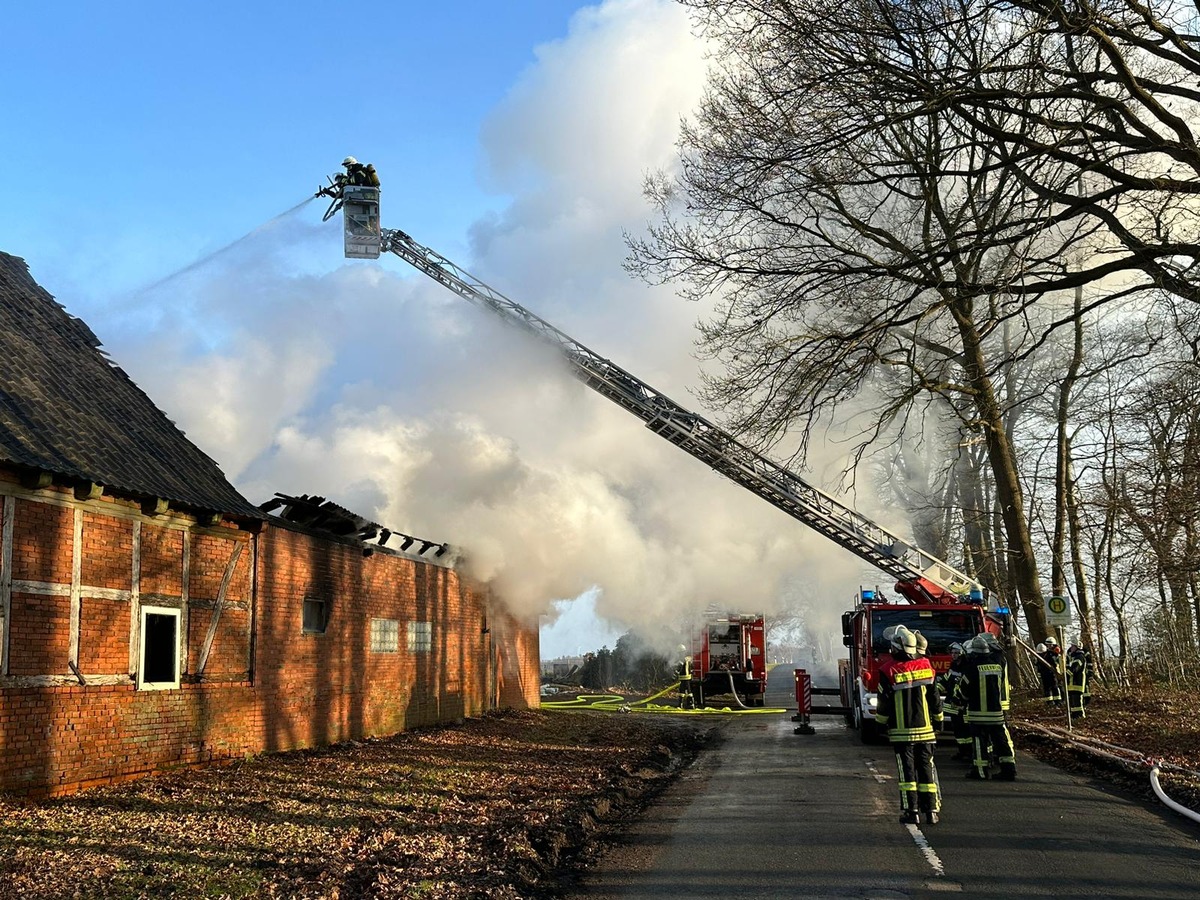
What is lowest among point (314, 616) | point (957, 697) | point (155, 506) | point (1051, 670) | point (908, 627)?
point (1051, 670)

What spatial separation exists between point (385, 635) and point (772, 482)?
272 inches

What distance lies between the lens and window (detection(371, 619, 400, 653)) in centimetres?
1580

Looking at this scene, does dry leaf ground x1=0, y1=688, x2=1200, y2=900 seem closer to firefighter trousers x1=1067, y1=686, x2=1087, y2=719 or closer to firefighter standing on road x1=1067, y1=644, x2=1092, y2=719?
firefighter standing on road x1=1067, y1=644, x2=1092, y2=719

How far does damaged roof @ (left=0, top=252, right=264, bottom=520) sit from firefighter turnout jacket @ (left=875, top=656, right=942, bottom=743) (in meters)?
7.17

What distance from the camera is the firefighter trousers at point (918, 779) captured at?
8.44 m

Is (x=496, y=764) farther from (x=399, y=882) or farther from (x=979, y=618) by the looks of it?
(x=979, y=618)

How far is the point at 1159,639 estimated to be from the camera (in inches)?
1122

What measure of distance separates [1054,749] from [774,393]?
6.22m

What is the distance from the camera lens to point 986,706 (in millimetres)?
10883

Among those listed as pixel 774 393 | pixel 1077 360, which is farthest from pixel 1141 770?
pixel 1077 360

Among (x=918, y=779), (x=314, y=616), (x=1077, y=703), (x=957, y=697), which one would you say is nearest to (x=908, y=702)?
(x=918, y=779)

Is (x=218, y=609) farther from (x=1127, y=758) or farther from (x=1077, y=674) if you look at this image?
(x=1077, y=674)

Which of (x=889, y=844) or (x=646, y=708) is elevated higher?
(x=889, y=844)

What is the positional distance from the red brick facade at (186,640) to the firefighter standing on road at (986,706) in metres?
8.12
